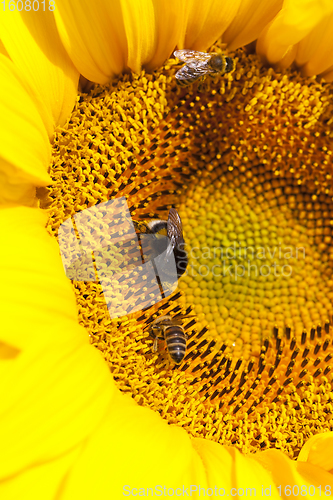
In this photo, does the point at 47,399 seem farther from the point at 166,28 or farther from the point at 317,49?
the point at 317,49

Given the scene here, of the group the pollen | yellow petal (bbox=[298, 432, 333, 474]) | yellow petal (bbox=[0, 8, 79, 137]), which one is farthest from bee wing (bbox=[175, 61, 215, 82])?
yellow petal (bbox=[298, 432, 333, 474])

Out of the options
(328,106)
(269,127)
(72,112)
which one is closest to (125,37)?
(72,112)

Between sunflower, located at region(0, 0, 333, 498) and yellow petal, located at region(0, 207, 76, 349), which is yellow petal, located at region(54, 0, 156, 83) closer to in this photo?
sunflower, located at region(0, 0, 333, 498)

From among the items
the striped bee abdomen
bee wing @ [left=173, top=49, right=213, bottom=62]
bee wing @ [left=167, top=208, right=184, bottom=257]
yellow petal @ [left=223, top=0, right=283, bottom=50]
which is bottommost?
the striped bee abdomen

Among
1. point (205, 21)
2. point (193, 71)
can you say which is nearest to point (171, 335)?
point (193, 71)

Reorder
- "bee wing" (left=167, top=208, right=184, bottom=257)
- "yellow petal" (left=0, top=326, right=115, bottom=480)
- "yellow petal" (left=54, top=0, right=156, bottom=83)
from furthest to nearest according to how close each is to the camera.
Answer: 1. "bee wing" (left=167, top=208, right=184, bottom=257)
2. "yellow petal" (left=54, top=0, right=156, bottom=83)
3. "yellow petal" (left=0, top=326, right=115, bottom=480)

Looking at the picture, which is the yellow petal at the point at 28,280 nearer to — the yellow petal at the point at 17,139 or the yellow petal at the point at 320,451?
the yellow petal at the point at 17,139

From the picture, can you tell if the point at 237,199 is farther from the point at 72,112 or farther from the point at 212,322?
the point at 72,112
